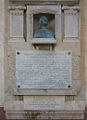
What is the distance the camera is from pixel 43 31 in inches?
224

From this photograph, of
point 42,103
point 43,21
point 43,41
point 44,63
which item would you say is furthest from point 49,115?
point 43,21

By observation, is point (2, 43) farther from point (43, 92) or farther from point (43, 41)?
point (43, 92)

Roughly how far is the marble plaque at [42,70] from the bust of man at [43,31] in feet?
1.70

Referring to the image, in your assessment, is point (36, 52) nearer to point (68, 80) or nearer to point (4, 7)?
point (68, 80)

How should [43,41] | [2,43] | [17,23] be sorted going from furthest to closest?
[2,43] < [17,23] < [43,41]

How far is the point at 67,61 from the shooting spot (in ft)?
18.4

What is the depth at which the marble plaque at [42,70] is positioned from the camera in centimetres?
560

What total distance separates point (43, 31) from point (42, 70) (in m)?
1.06

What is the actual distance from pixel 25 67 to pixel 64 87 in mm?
1178

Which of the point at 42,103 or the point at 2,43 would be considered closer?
the point at 42,103

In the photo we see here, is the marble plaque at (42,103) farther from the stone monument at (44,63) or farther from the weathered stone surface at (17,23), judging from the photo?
the weathered stone surface at (17,23)

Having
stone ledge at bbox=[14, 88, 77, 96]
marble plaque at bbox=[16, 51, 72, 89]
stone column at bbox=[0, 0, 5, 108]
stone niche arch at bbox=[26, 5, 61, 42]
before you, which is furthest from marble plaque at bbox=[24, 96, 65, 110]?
stone niche arch at bbox=[26, 5, 61, 42]

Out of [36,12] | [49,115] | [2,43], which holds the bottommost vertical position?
[49,115]

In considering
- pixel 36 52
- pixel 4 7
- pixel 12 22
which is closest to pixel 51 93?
pixel 36 52
